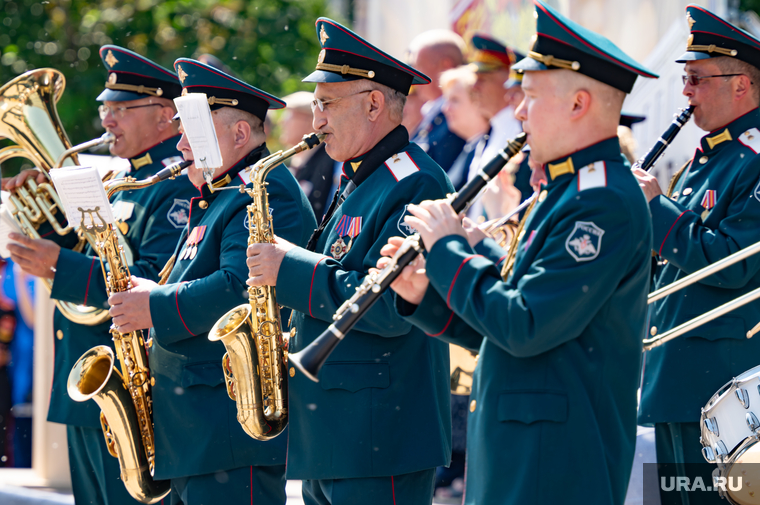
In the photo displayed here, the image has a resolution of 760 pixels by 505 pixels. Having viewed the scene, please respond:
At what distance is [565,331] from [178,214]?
2.64 m

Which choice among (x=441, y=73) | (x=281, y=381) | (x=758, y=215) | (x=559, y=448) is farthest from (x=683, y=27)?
(x=559, y=448)

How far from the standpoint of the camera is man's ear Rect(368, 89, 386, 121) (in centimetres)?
369

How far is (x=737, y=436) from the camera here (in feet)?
11.7

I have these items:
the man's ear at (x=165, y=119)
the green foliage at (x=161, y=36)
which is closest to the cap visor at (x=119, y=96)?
the man's ear at (x=165, y=119)

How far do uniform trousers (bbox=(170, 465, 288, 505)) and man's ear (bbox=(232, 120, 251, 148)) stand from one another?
144 centimetres

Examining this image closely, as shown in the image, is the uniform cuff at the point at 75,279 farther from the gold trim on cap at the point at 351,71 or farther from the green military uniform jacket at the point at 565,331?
the green military uniform jacket at the point at 565,331

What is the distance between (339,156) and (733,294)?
180 cm

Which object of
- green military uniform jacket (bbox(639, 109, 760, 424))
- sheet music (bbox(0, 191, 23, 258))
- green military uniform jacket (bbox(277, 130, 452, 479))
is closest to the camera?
green military uniform jacket (bbox(277, 130, 452, 479))

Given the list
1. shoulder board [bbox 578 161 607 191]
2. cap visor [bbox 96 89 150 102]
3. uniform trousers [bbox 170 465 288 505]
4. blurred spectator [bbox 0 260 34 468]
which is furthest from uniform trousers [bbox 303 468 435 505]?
blurred spectator [bbox 0 260 34 468]

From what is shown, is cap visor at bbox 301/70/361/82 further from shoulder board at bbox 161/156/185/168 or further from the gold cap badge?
the gold cap badge

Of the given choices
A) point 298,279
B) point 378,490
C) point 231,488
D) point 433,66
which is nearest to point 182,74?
point 298,279

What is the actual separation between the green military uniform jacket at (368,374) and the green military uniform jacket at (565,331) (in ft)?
2.07

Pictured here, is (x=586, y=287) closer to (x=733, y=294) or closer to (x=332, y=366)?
(x=332, y=366)

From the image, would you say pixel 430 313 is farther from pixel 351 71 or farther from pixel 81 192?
pixel 81 192
